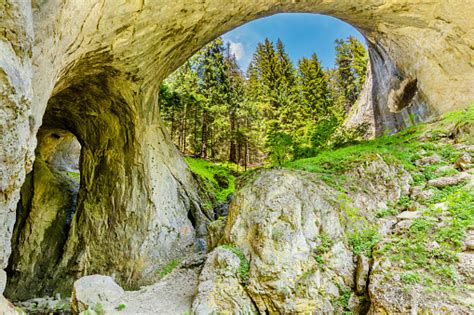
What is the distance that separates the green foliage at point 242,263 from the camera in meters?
5.90

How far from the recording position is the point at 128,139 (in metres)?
11.1

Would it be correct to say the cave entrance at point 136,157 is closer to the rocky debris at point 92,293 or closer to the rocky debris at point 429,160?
the rocky debris at point 92,293

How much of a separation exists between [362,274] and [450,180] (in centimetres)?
349

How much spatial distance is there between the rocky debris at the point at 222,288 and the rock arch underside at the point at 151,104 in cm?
457

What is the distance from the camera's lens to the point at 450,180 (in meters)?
7.02

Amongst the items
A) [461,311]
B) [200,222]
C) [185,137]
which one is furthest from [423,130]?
[185,137]

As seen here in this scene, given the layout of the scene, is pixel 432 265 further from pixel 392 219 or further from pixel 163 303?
pixel 163 303

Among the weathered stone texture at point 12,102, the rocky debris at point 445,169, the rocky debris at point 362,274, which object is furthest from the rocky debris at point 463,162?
the weathered stone texture at point 12,102

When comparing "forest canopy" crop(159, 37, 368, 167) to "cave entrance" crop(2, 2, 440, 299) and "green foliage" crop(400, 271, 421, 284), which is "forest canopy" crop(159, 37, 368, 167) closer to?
"cave entrance" crop(2, 2, 440, 299)

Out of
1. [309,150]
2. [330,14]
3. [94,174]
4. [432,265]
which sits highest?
[330,14]

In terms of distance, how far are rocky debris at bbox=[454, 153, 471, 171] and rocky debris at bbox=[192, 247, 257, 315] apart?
5.96 metres

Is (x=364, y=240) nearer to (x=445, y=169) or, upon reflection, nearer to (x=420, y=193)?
(x=420, y=193)

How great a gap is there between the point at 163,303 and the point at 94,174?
7.31 m

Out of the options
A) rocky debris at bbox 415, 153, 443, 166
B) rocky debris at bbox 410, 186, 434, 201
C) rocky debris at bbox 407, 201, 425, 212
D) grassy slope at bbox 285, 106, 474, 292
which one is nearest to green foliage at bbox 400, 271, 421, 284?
grassy slope at bbox 285, 106, 474, 292
